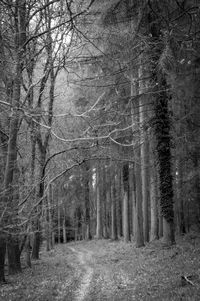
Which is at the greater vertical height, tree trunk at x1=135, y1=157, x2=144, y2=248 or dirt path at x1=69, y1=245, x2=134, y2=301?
tree trunk at x1=135, y1=157, x2=144, y2=248

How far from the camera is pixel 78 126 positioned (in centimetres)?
1224

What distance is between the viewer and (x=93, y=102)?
13094mm

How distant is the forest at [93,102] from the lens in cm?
652

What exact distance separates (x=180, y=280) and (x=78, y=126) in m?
6.77

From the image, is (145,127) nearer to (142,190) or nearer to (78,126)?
(78,126)

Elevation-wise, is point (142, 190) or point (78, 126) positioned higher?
point (78, 126)

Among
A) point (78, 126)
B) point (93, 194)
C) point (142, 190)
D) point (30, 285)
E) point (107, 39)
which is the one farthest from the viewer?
point (93, 194)

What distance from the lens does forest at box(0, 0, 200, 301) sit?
652 cm

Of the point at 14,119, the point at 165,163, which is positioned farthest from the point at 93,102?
the point at 14,119

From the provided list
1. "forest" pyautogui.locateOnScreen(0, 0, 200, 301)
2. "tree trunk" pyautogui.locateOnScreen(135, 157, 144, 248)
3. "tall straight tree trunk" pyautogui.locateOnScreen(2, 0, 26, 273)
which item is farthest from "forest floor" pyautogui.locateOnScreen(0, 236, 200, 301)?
"tree trunk" pyautogui.locateOnScreen(135, 157, 144, 248)

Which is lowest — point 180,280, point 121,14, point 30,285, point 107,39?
point 30,285

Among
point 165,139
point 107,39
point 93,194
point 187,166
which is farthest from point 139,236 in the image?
point 93,194

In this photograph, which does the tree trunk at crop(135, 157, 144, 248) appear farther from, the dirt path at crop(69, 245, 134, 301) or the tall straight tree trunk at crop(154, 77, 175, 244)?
the dirt path at crop(69, 245, 134, 301)

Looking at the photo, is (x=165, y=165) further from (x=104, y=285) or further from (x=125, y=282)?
(x=104, y=285)
